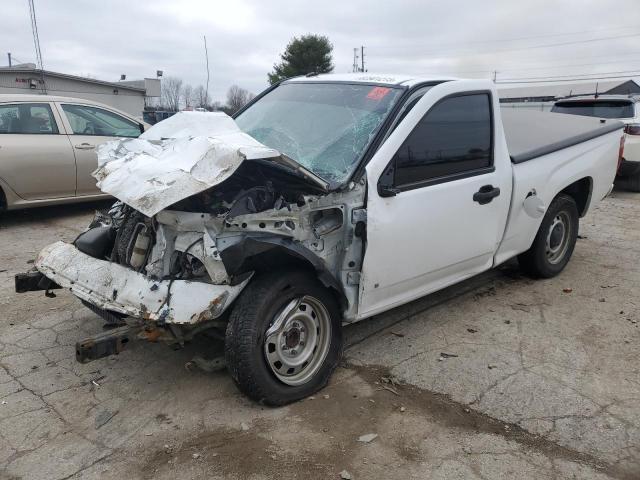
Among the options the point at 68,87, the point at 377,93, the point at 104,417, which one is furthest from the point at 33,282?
the point at 68,87

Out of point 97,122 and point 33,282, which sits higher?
point 97,122

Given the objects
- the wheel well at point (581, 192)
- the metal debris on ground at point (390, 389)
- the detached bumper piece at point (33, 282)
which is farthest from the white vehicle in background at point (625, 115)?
the detached bumper piece at point (33, 282)

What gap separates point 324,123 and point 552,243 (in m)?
2.84

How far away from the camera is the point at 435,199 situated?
12.0 ft

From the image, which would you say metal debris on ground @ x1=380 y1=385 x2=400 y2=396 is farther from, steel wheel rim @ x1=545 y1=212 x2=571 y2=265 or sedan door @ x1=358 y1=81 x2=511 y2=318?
steel wheel rim @ x1=545 y1=212 x2=571 y2=265

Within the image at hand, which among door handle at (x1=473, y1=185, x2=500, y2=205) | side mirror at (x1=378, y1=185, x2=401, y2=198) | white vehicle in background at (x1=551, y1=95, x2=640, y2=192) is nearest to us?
side mirror at (x1=378, y1=185, x2=401, y2=198)

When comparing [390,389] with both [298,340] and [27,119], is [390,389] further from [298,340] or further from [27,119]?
[27,119]

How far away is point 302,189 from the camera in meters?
3.24

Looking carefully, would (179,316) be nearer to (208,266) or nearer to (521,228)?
(208,266)

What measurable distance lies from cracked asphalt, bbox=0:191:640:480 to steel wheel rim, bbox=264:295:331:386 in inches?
7.6

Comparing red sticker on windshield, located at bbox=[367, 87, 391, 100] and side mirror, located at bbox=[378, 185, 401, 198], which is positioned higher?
red sticker on windshield, located at bbox=[367, 87, 391, 100]

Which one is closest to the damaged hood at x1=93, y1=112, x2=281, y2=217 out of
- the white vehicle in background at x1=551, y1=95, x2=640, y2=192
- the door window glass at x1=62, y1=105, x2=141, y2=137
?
the door window glass at x1=62, y1=105, x2=141, y2=137

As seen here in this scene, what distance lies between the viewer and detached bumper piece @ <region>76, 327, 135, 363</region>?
→ 2723 mm

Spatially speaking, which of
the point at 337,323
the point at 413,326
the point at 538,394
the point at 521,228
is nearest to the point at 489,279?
the point at 521,228
